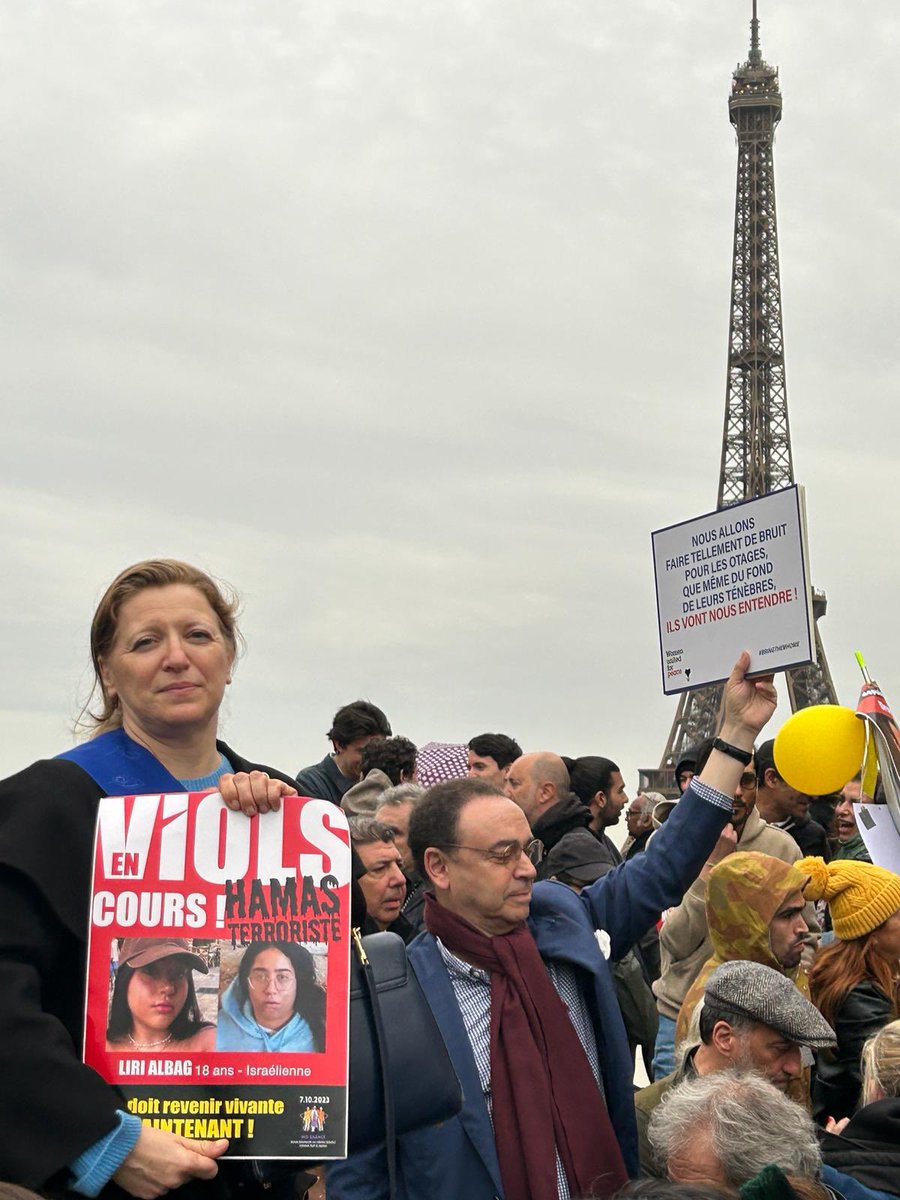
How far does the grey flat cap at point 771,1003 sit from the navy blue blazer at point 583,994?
0.40 m

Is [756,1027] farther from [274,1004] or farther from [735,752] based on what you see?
[274,1004]

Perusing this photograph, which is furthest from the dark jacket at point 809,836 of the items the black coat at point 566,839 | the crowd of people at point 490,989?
the crowd of people at point 490,989

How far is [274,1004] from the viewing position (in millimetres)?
3107

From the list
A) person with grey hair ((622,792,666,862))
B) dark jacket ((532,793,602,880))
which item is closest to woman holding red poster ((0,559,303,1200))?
dark jacket ((532,793,602,880))

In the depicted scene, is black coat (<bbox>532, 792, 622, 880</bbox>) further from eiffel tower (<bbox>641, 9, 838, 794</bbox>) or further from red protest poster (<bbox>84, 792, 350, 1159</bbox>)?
eiffel tower (<bbox>641, 9, 838, 794</bbox>)

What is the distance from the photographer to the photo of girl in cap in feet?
10.1

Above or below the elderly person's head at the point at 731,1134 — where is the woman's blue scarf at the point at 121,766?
above

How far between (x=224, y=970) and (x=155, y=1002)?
14cm

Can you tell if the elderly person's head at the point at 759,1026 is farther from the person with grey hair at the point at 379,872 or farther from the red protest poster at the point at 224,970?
the red protest poster at the point at 224,970

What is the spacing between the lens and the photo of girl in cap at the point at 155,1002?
10.1ft

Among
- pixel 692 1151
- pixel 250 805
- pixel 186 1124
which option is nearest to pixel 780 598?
pixel 692 1151

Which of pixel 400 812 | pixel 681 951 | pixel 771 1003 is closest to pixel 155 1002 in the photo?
pixel 771 1003

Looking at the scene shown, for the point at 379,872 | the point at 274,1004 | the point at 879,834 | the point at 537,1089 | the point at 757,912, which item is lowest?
the point at 537,1089

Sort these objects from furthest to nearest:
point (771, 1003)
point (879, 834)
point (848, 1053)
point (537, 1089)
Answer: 1. point (879, 834)
2. point (848, 1053)
3. point (771, 1003)
4. point (537, 1089)
